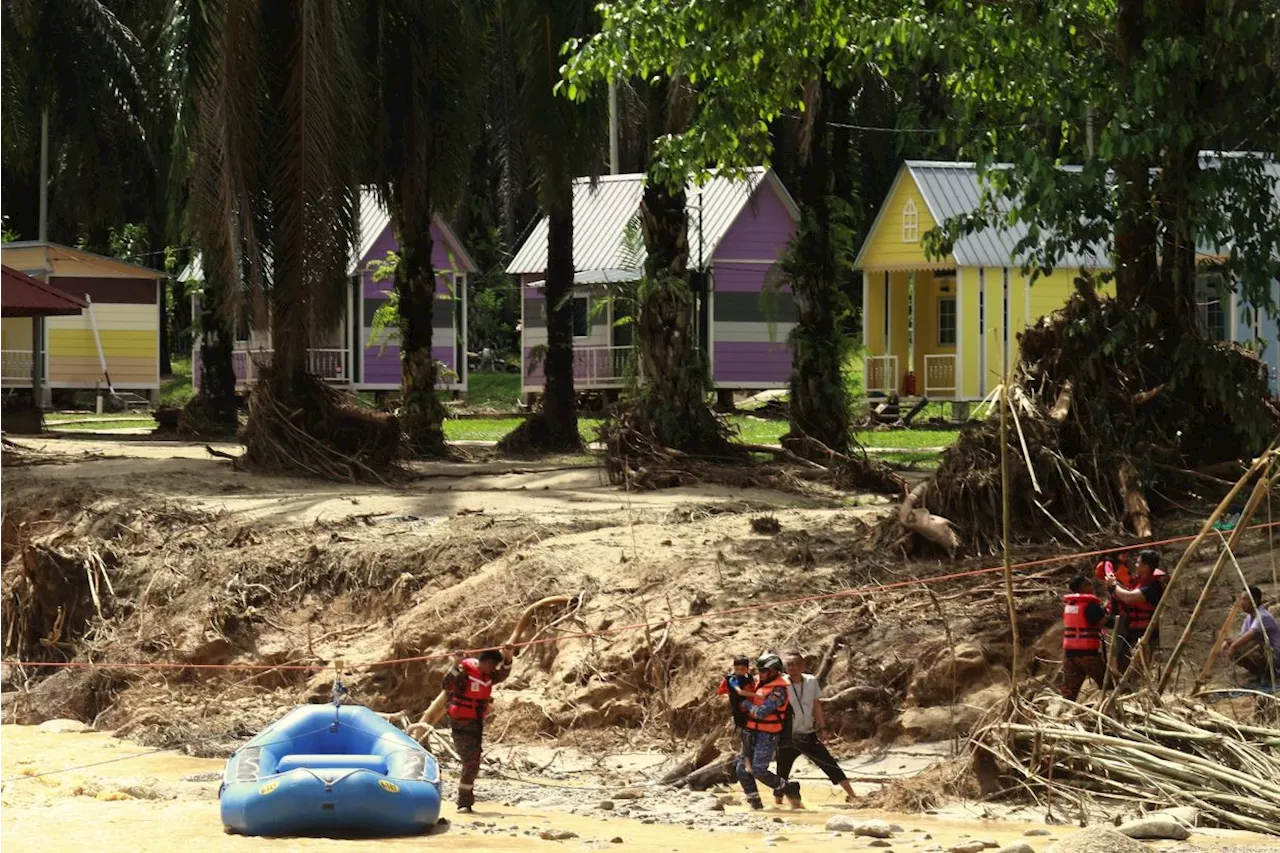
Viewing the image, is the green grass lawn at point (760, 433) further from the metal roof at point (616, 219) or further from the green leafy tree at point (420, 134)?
the metal roof at point (616, 219)

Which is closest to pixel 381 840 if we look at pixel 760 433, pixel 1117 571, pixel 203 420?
pixel 1117 571

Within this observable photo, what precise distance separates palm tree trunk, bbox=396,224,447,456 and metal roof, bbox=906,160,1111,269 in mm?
11275

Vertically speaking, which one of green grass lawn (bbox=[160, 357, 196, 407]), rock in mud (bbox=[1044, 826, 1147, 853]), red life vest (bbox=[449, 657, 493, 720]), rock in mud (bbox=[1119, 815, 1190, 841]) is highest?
green grass lawn (bbox=[160, 357, 196, 407])

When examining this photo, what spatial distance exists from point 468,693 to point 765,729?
2.11 metres

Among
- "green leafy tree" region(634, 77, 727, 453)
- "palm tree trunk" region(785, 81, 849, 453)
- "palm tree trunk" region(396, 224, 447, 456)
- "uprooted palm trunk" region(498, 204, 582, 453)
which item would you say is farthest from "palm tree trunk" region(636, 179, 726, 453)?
"palm tree trunk" region(396, 224, 447, 456)

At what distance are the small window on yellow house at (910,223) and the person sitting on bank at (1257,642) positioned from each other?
23806mm

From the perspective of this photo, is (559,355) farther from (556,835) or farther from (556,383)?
(556,835)

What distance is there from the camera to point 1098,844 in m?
9.91

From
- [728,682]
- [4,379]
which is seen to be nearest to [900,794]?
[728,682]

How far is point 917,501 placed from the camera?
16.6 m

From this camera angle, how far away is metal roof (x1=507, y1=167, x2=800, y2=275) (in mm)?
39031

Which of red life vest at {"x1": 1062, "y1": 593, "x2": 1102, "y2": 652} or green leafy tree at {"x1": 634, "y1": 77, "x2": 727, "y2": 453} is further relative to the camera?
green leafy tree at {"x1": 634, "y1": 77, "x2": 727, "y2": 453}

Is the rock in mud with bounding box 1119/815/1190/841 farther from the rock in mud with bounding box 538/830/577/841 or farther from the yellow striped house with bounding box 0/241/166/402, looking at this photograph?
the yellow striped house with bounding box 0/241/166/402

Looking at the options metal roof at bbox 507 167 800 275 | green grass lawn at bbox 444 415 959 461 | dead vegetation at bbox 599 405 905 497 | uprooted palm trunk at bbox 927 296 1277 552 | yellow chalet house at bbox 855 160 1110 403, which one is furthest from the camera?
metal roof at bbox 507 167 800 275
